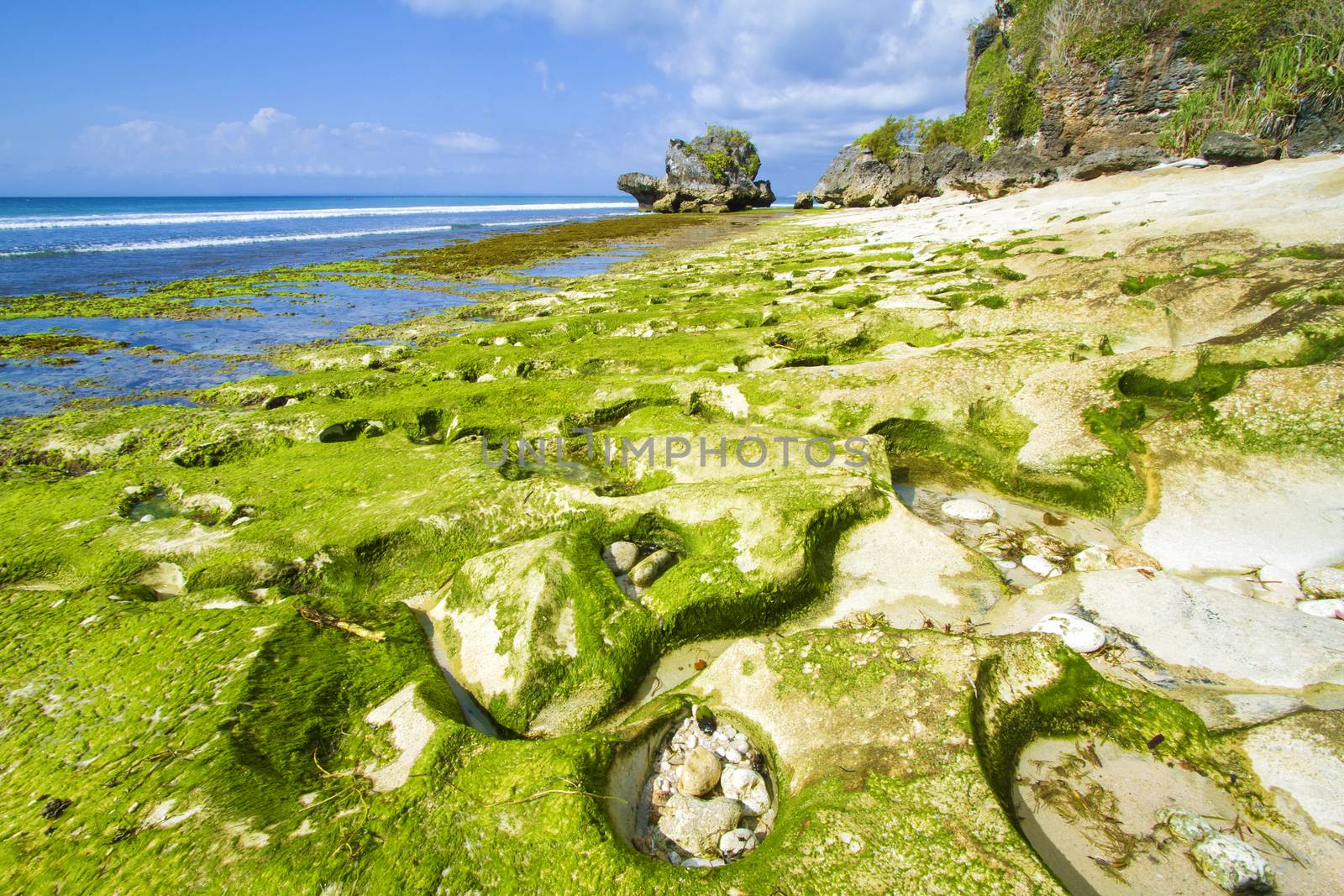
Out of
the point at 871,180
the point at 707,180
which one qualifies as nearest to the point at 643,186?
the point at 707,180

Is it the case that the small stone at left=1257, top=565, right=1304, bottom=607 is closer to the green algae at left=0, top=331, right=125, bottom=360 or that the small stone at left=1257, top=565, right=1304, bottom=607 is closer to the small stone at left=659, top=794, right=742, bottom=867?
the small stone at left=659, top=794, right=742, bottom=867

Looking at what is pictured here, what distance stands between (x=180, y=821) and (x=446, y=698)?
1.15m

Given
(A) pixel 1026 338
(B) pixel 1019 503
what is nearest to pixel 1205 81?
(A) pixel 1026 338

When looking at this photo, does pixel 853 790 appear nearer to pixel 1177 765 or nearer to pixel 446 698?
pixel 1177 765

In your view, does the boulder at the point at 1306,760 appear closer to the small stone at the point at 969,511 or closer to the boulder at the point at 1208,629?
the boulder at the point at 1208,629

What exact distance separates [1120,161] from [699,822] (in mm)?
38142

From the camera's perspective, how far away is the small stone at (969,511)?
5031mm

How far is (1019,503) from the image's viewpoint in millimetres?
5285

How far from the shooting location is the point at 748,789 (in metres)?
2.77

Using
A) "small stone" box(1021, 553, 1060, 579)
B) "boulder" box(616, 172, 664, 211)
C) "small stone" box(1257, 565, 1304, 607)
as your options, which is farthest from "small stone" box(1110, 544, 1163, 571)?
"boulder" box(616, 172, 664, 211)

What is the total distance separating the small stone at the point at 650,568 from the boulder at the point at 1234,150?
29.5 metres

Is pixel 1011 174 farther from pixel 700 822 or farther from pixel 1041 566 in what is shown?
pixel 700 822

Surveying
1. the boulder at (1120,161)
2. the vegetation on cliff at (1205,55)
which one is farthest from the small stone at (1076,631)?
the boulder at (1120,161)

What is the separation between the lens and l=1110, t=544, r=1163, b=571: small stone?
4172 millimetres
